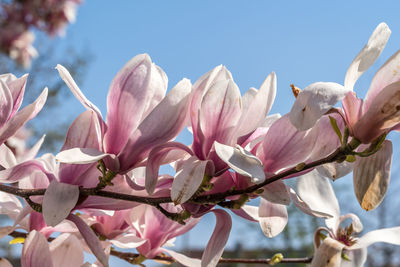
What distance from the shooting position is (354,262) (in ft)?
1.35

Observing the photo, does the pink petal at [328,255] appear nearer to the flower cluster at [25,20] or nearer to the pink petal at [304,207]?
the pink petal at [304,207]

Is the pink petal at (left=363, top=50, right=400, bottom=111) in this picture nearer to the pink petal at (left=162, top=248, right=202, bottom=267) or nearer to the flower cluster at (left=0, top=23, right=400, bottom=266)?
the flower cluster at (left=0, top=23, right=400, bottom=266)

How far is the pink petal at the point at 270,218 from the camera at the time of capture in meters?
0.35

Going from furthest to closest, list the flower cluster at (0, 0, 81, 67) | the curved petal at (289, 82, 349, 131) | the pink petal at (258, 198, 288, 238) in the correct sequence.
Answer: the flower cluster at (0, 0, 81, 67), the pink petal at (258, 198, 288, 238), the curved petal at (289, 82, 349, 131)

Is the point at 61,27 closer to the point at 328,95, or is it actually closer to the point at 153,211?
the point at 153,211

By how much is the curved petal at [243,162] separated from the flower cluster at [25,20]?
2523mm

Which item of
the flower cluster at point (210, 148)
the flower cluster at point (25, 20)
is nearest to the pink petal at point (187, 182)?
the flower cluster at point (210, 148)

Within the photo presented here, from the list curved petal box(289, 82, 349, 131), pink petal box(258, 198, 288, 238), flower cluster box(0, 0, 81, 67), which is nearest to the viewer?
curved petal box(289, 82, 349, 131)

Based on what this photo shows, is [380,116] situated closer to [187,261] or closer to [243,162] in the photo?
[243,162]

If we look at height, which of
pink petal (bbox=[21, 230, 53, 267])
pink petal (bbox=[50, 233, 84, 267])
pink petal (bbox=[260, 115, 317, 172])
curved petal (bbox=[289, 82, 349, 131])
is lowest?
pink petal (bbox=[50, 233, 84, 267])

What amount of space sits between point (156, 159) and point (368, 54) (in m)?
0.16

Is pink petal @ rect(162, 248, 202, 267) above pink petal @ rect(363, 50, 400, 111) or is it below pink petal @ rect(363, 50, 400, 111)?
below

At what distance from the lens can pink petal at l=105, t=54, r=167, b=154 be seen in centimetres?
31

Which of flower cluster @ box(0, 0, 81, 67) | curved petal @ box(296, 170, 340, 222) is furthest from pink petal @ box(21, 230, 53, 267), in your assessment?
flower cluster @ box(0, 0, 81, 67)
